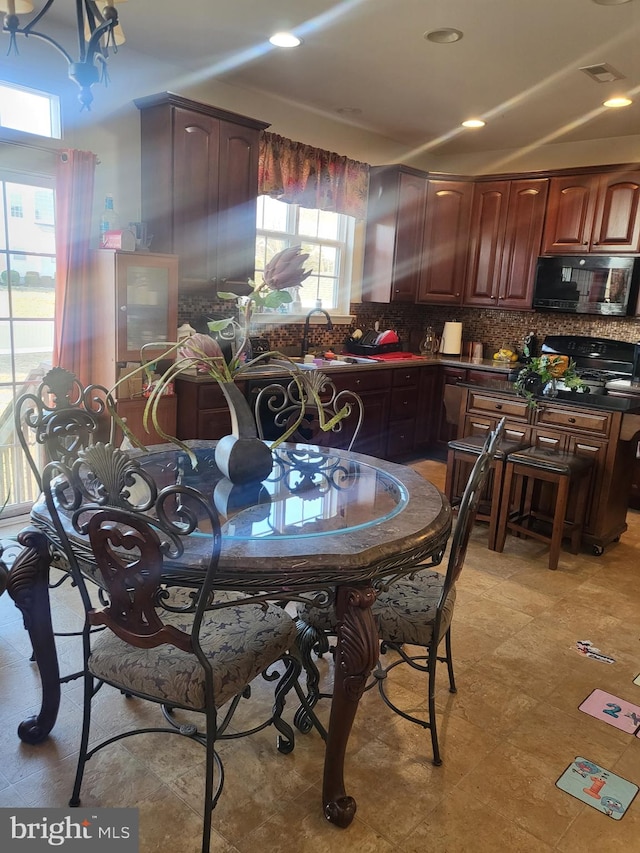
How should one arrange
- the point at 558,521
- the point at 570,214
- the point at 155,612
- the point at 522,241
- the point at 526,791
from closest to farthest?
the point at 155,612, the point at 526,791, the point at 558,521, the point at 570,214, the point at 522,241

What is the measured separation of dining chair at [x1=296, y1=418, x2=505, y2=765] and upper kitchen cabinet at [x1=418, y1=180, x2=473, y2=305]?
385 centimetres

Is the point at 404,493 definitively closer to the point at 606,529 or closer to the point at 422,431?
the point at 606,529

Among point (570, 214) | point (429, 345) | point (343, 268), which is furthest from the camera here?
point (429, 345)

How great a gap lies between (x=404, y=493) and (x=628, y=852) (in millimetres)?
1080

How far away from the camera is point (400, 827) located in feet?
5.25

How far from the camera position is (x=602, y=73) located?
12.0ft

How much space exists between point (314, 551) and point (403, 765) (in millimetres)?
816

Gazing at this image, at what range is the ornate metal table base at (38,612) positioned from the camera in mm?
1737

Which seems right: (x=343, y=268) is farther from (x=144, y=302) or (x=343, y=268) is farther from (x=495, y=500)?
(x=495, y=500)

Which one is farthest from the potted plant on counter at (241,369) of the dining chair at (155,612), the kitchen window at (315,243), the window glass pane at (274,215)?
the window glass pane at (274,215)

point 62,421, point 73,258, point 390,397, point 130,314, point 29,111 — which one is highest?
point 29,111

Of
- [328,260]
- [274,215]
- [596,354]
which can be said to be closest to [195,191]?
[274,215]

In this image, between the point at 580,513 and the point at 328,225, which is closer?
the point at 580,513

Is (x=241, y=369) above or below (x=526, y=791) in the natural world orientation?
above
